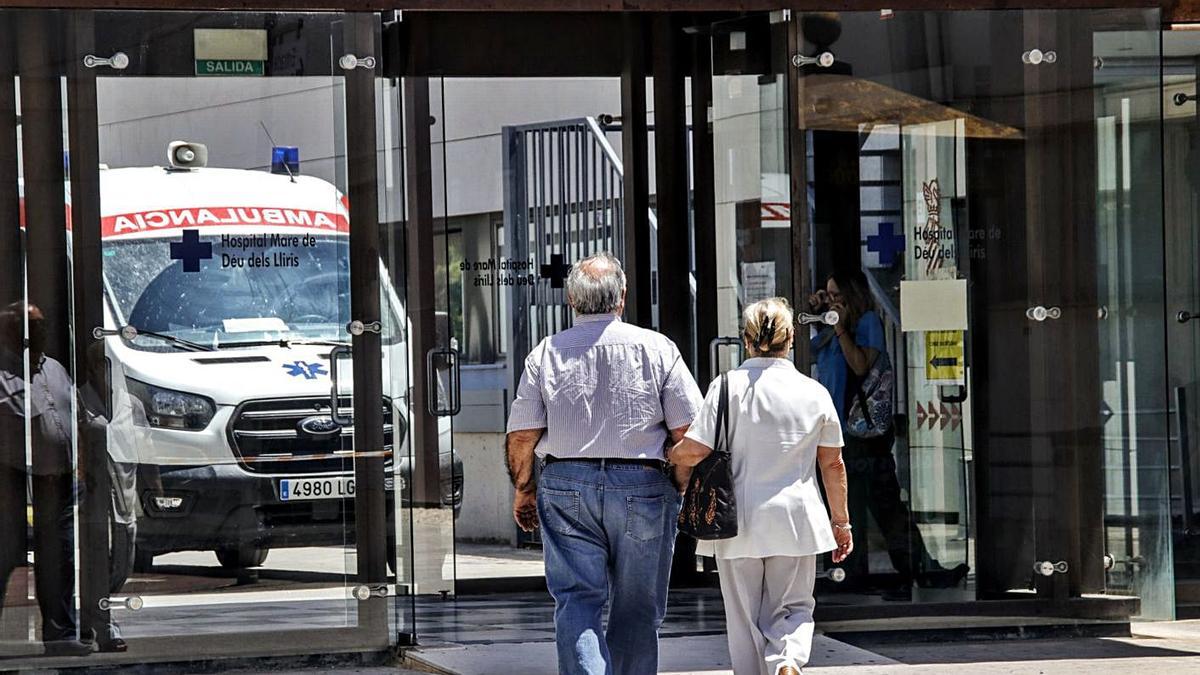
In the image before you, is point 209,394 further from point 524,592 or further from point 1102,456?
point 1102,456

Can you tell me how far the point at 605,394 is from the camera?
5832 millimetres

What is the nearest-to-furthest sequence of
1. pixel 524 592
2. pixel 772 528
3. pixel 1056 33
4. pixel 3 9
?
pixel 772 528 → pixel 3 9 → pixel 1056 33 → pixel 524 592

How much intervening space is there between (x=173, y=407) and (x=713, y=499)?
7.83 ft

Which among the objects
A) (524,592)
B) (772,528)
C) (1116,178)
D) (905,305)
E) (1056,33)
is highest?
(1056,33)

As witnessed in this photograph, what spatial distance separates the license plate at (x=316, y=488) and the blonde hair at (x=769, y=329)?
1924 millimetres

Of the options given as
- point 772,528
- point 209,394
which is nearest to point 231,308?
point 209,394

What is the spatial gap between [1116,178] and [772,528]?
266 centimetres

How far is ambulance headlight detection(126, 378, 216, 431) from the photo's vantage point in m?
7.12

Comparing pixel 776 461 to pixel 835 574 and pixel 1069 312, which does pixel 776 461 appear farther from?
pixel 1069 312

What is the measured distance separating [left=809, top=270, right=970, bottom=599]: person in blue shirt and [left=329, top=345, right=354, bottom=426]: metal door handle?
75.4 inches

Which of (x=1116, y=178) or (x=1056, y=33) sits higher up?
(x=1056, y=33)

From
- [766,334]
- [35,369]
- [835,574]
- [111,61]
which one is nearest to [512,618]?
[835,574]

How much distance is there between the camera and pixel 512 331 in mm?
9930

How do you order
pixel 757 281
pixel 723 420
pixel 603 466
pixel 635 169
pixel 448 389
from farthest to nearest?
pixel 635 169 → pixel 448 389 → pixel 757 281 → pixel 723 420 → pixel 603 466
